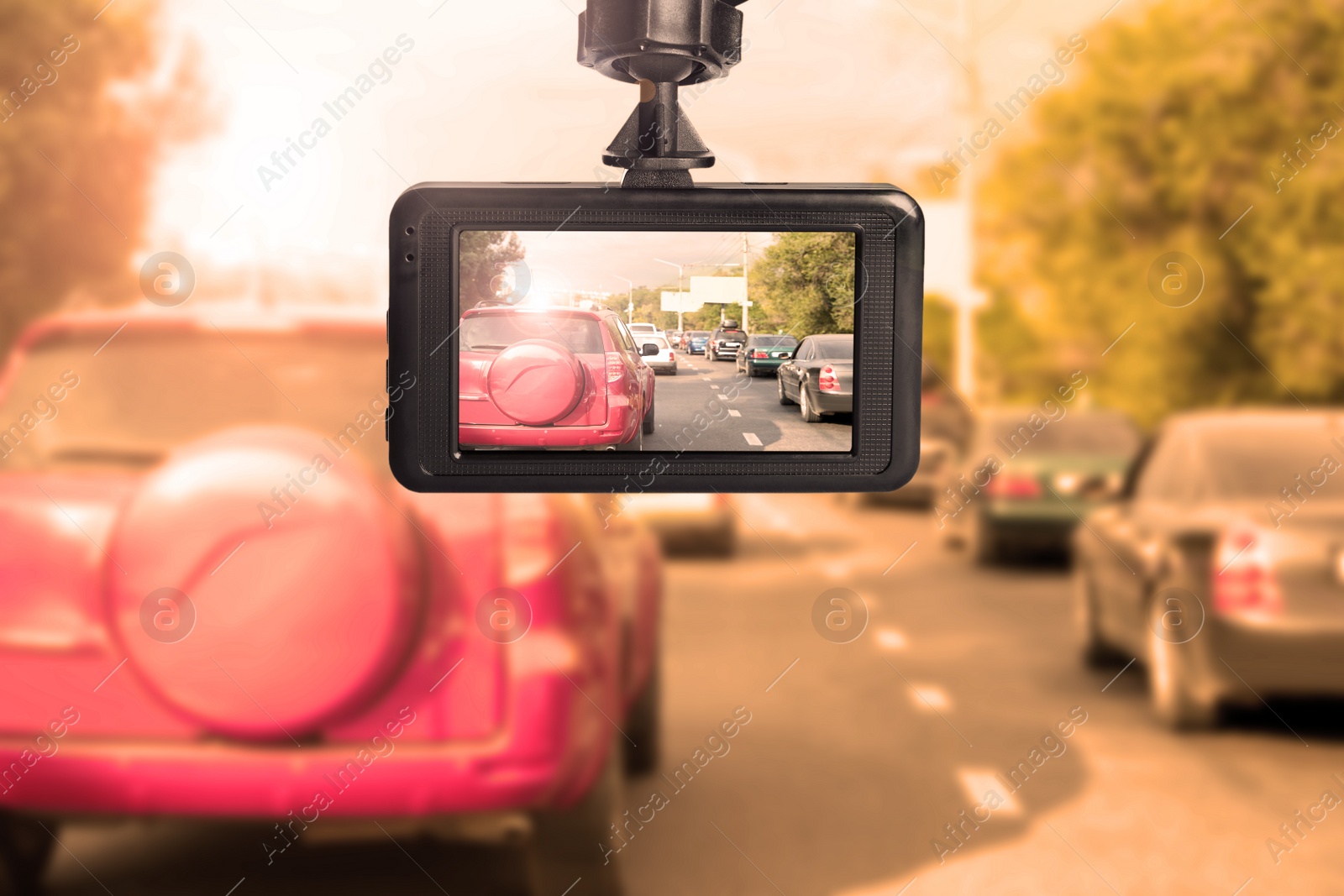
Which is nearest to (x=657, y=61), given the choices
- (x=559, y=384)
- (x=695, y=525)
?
(x=559, y=384)

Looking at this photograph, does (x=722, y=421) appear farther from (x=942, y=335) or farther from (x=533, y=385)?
(x=942, y=335)

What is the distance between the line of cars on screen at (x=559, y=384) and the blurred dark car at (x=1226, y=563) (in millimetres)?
2148

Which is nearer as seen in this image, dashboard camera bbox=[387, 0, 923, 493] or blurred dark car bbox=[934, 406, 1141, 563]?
dashboard camera bbox=[387, 0, 923, 493]

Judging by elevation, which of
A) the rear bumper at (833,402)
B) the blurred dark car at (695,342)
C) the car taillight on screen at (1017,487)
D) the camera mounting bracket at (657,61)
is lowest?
the car taillight on screen at (1017,487)

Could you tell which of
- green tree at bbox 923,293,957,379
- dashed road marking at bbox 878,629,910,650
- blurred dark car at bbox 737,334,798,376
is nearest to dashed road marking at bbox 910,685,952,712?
dashed road marking at bbox 878,629,910,650

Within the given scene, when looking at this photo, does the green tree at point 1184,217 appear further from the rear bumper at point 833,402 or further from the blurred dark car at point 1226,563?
the rear bumper at point 833,402

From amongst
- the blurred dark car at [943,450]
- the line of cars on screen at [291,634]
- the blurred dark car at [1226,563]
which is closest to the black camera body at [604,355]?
the line of cars on screen at [291,634]

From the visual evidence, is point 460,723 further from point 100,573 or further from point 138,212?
point 138,212

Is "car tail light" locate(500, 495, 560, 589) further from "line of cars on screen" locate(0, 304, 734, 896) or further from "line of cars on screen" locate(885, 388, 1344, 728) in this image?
"line of cars on screen" locate(885, 388, 1344, 728)

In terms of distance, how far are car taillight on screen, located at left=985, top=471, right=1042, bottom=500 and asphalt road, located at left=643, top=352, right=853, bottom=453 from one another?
2150mm

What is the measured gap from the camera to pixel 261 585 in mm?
1859

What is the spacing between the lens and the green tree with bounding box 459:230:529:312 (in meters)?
0.90

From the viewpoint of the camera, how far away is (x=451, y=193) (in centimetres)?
89

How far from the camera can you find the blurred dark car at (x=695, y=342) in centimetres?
100
